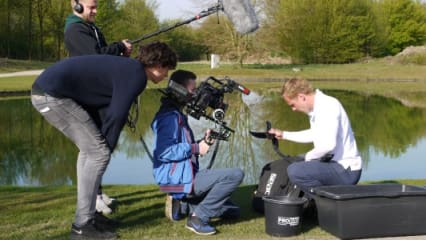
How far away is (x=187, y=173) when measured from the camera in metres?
4.42

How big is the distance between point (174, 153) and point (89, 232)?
0.85m

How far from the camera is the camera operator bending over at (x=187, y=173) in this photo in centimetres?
436

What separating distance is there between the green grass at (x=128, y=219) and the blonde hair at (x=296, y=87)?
107cm

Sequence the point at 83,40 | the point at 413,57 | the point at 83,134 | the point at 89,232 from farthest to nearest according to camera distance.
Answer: the point at 413,57, the point at 83,40, the point at 89,232, the point at 83,134

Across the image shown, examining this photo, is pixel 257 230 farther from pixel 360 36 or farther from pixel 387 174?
pixel 360 36

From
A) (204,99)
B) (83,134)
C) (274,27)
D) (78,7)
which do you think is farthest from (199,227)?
(274,27)

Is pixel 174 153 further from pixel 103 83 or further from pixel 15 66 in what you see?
pixel 15 66

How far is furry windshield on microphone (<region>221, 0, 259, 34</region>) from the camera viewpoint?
5340mm

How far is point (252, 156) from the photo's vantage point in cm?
901

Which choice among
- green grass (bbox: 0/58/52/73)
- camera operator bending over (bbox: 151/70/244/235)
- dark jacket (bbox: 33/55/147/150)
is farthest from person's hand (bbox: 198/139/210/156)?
green grass (bbox: 0/58/52/73)

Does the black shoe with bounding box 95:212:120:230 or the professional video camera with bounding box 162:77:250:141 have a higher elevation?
the professional video camera with bounding box 162:77:250:141

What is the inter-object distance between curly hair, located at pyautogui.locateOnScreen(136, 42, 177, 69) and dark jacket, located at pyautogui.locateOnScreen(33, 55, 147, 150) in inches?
5.0

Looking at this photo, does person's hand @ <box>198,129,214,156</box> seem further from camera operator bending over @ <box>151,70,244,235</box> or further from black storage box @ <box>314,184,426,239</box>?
black storage box @ <box>314,184,426,239</box>

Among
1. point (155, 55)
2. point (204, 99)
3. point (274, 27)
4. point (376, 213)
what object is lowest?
point (376, 213)
